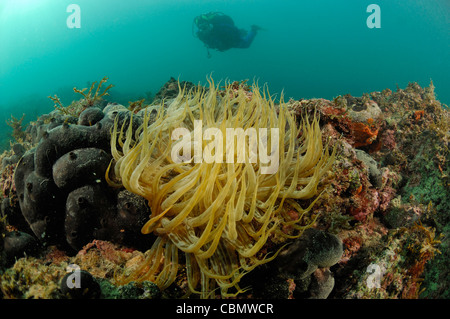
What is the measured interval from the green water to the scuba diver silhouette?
53.7 m

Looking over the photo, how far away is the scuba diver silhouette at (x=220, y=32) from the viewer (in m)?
21.8

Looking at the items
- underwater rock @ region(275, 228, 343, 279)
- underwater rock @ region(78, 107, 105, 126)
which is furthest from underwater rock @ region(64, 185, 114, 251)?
underwater rock @ region(275, 228, 343, 279)

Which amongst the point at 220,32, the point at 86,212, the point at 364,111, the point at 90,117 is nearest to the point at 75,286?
the point at 86,212

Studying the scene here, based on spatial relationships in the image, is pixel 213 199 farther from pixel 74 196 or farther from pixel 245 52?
pixel 245 52

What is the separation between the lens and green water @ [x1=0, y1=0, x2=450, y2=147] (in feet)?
259

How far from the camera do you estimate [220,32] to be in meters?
22.5

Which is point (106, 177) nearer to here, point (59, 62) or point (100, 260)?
point (100, 260)

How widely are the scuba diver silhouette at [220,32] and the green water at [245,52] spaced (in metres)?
53.7

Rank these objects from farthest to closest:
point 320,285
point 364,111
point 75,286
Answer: point 364,111 < point 320,285 < point 75,286

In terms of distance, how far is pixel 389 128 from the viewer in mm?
5094

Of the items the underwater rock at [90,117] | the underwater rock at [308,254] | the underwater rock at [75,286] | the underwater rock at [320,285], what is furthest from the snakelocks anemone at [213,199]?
the underwater rock at [90,117]

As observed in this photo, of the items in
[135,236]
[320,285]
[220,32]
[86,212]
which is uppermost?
[220,32]

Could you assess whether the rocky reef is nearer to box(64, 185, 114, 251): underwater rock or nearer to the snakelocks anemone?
box(64, 185, 114, 251): underwater rock

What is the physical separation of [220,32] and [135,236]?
79.3ft
